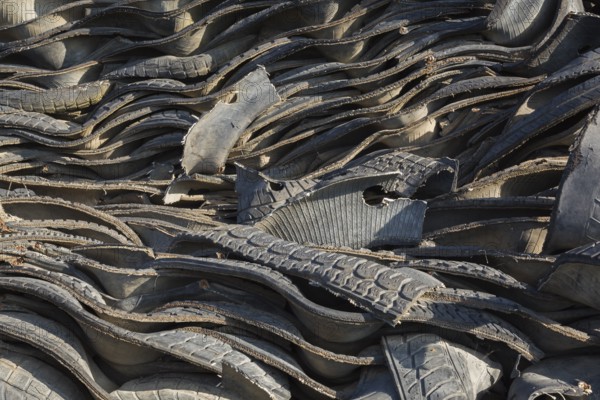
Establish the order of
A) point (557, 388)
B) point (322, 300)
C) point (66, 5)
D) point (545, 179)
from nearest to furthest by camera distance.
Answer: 1. point (557, 388)
2. point (322, 300)
3. point (545, 179)
4. point (66, 5)

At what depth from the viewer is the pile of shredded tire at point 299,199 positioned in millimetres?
2949

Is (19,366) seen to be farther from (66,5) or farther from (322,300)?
(66,5)

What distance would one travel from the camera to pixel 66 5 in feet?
15.2

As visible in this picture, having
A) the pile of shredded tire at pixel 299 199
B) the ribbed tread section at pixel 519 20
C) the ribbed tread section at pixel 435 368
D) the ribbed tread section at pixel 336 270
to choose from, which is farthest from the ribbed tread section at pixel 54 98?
the ribbed tread section at pixel 435 368

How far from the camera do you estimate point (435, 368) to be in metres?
2.82

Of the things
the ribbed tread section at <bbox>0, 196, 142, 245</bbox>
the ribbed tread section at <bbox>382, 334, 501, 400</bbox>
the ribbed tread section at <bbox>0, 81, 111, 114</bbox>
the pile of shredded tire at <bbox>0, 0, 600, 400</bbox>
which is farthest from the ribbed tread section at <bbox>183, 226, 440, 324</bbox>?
the ribbed tread section at <bbox>0, 81, 111, 114</bbox>

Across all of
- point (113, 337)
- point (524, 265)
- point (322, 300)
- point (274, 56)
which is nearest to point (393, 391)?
point (322, 300)

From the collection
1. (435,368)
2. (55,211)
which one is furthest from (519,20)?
(55,211)

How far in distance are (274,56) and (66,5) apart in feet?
3.71

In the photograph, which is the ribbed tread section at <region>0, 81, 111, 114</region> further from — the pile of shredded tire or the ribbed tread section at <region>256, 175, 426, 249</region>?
the ribbed tread section at <region>256, 175, 426, 249</region>

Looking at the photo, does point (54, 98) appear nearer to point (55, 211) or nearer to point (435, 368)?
point (55, 211)

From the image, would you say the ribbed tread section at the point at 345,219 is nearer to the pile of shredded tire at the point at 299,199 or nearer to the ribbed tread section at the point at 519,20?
the pile of shredded tire at the point at 299,199

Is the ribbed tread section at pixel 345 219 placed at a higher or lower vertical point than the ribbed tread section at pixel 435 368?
higher

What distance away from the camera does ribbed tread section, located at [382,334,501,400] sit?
2764 mm
